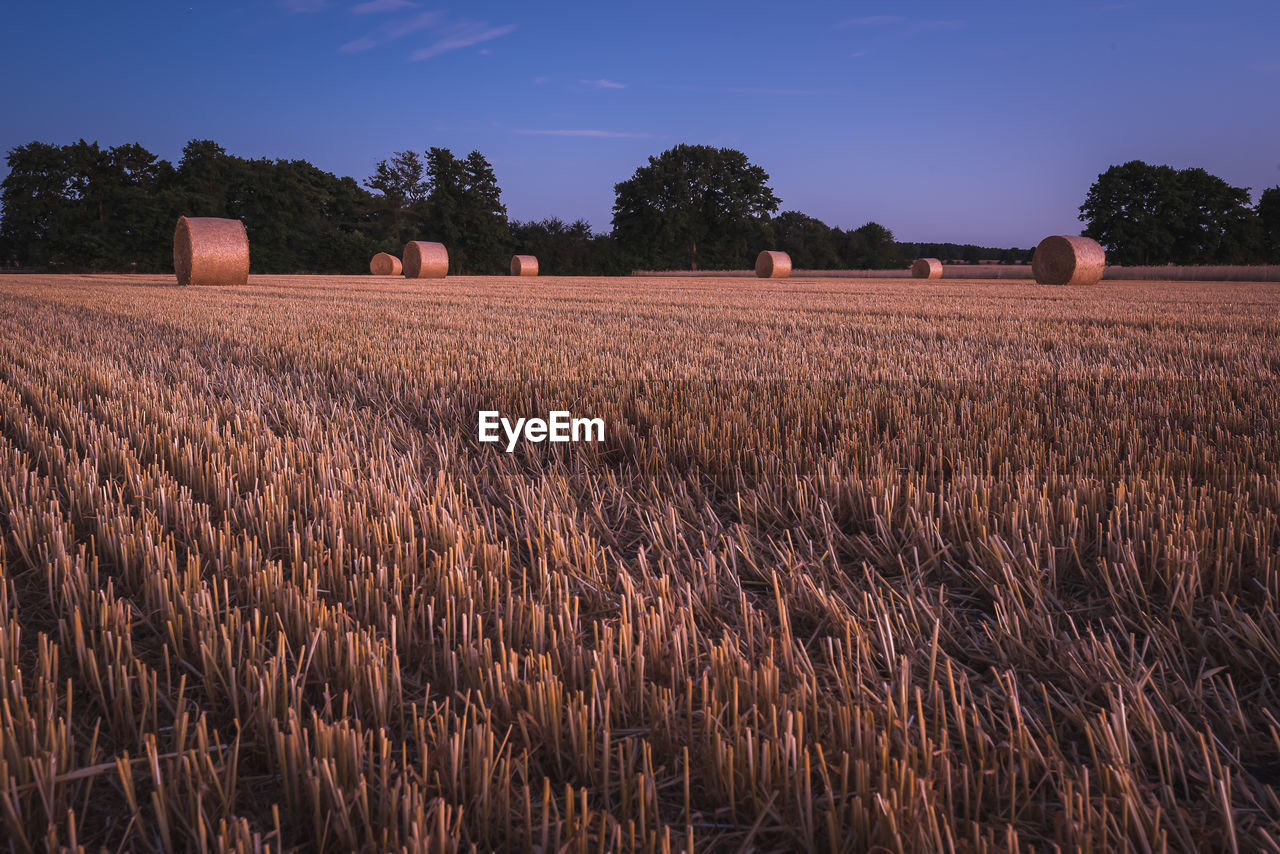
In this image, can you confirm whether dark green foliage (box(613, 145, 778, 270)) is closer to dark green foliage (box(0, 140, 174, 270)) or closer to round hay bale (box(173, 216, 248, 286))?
Answer: dark green foliage (box(0, 140, 174, 270))

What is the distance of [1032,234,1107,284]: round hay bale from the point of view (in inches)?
912

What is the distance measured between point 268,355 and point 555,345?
6.97 feet

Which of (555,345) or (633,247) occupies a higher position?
Result: (633,247)

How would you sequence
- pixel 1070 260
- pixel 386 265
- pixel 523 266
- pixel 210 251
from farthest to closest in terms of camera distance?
pixel 523 266 → pixel 386 265 → pixel 1070 260 → pixel 210 251

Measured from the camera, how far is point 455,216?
58.8 meters

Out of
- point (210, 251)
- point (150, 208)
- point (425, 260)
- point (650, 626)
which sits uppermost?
point (150, 208)

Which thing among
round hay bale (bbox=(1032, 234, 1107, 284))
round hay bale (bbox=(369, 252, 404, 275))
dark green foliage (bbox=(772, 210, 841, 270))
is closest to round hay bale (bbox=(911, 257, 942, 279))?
round hay bale (bbox=(1032, 234, 1107, 284))

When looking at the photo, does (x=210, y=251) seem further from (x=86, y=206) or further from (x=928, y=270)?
(x=86, y=206)

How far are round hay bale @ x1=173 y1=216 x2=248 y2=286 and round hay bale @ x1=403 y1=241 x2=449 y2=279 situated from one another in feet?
42.0

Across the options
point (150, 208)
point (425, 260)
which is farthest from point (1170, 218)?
point (150, 208)

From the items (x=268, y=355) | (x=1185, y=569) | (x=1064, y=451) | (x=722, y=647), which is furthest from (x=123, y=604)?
(x=268, y=355)

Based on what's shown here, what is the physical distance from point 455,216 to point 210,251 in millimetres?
42338

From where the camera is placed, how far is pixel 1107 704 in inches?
53.1

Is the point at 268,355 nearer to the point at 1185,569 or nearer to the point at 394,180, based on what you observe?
the point at 1185,569
